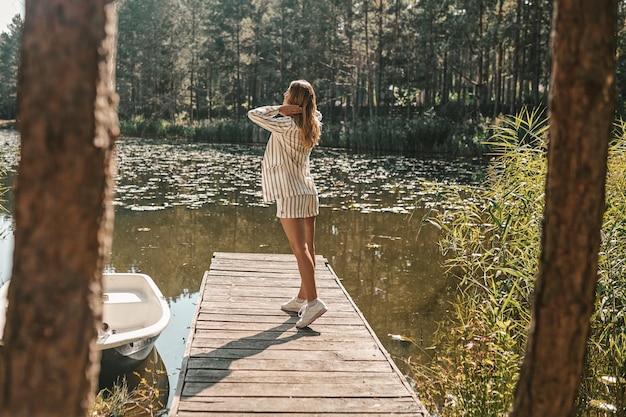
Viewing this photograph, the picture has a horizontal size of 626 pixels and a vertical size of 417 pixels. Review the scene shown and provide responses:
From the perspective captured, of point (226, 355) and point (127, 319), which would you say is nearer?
point (226, 355)

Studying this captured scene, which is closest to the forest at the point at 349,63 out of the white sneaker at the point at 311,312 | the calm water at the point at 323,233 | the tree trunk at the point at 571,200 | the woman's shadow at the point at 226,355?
the calm water at the point at 323,233

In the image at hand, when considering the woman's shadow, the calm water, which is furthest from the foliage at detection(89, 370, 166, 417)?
the woman's shadow

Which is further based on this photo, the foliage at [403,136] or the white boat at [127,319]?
the foliage at [403,136]

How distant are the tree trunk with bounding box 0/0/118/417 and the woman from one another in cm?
298

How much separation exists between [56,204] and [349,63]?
117ft

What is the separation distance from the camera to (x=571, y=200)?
137 centimetres

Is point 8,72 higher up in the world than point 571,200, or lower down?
higher up

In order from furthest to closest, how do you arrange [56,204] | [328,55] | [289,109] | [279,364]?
[328,55] → [289,109] → [279,364] → [56,204]

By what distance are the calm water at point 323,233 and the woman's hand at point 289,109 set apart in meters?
1.32

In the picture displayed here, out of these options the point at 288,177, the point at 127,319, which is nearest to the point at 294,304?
the point at 288,177

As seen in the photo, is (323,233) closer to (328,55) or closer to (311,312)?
(311,312)

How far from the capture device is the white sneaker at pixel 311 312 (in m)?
4.42

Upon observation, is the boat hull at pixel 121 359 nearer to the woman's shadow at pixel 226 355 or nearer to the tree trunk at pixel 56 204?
the woman's shadow at pixel 226 355

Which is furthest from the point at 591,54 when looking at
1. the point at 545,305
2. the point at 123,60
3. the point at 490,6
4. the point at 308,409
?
the point at 123,60
